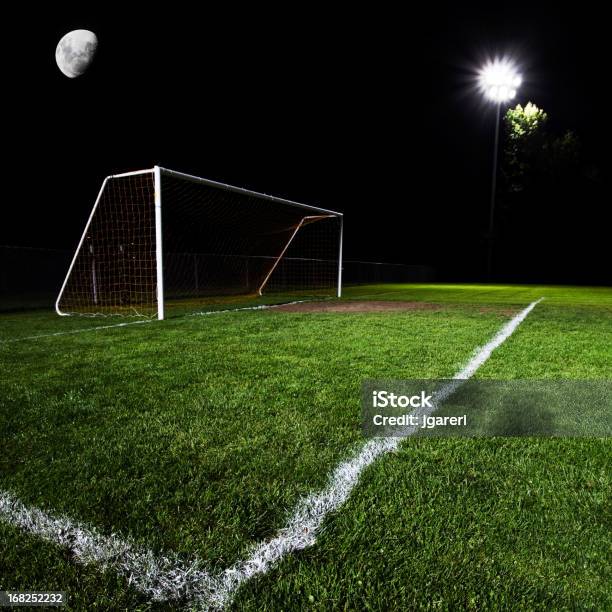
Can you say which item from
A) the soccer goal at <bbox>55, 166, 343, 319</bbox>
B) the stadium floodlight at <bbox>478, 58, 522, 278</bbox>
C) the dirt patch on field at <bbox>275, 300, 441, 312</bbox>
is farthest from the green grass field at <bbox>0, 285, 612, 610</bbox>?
the stadium floodlight at <bbox>478, 58, 522, 278</bbox>

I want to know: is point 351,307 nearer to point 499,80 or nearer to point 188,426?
point 188,426

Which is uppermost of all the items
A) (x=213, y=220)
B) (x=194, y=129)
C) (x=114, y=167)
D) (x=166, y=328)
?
(x=194, y=129)

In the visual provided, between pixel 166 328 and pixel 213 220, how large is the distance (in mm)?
8210

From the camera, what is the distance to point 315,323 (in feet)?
22.6

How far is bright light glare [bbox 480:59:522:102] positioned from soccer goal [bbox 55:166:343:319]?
18.0 metres

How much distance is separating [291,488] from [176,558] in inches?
21.0

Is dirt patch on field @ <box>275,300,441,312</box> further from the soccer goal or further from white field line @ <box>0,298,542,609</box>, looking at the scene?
white field line @ <box>0,298,542,609</box>

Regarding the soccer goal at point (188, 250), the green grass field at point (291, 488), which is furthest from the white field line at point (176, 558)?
the soccer goal at point (188, 250)

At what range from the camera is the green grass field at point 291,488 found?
128 cm

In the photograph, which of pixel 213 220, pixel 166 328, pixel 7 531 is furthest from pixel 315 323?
pixel 213 220

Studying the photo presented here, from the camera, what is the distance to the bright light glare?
28.0m

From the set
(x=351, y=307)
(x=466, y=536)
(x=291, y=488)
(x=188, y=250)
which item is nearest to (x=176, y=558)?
(x=291, y=488)

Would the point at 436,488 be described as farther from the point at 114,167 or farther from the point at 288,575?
the point at 114,167

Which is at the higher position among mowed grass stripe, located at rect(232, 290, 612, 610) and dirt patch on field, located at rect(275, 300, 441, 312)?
mowed grass stripe, located at rect(232, 290, 612, 610)
